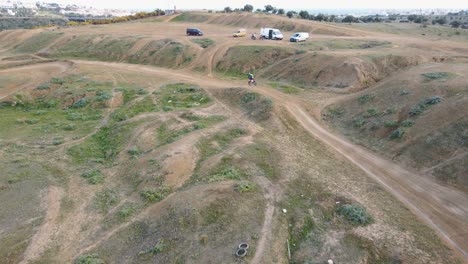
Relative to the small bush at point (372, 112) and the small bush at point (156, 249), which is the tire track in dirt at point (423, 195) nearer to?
the small bush at point (372, 112)

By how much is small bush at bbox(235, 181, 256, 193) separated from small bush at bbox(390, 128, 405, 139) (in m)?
13.9

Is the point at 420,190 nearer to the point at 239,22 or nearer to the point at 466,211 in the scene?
the point at 466,211

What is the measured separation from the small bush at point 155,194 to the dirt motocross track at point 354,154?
4.57 meters

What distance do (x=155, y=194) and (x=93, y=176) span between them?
6.51 m

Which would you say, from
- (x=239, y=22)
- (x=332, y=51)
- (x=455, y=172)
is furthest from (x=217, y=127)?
(x=239, y=22)

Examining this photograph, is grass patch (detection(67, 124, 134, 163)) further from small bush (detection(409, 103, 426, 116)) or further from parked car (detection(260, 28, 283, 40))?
parked car (detection(260, 28, 283, 40))

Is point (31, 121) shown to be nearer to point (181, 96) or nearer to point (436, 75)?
point (181, 96)

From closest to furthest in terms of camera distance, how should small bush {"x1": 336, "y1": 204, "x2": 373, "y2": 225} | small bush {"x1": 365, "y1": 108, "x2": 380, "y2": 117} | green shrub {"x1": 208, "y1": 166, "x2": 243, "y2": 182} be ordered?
small bush {"x1": 336, "y1": 204, "x2": 373, "y2": 225}, green shrub {"x1": 208, "y1": 166, "x2": 243, "y2": 182}, small bush {"x1": 365, "y1": 108, "x2": 380, "y2": 117}

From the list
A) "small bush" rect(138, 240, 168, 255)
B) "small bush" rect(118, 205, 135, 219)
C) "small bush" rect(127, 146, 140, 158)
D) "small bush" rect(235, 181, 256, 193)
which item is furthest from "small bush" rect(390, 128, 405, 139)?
"small bush" rect(127, 146, 140, 158)

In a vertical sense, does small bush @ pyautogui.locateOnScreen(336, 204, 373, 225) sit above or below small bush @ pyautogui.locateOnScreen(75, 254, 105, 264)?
above

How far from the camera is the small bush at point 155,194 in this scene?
21828mm

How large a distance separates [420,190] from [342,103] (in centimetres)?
1672

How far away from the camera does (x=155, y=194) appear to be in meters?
22.1

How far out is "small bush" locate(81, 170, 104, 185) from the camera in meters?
24.7
